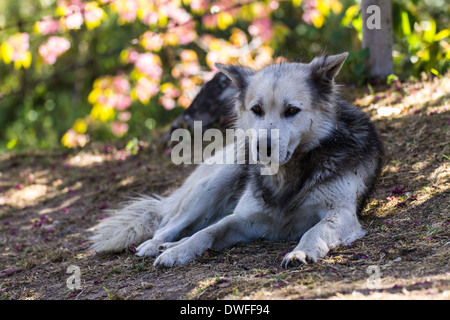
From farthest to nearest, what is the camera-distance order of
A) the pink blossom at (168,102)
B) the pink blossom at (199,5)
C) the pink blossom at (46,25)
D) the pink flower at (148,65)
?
the pink blossom at (168,102) < the pink flower at (148,65) < the pink blossom at (199,5) < the pink blossom at (46,25)

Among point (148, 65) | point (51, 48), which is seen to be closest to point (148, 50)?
point (148, 65)

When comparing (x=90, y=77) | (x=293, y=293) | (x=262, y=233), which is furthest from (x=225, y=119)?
(x=90, y=77)

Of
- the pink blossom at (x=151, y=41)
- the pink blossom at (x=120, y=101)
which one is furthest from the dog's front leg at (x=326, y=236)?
the pink blossom at (x=120, y=101)

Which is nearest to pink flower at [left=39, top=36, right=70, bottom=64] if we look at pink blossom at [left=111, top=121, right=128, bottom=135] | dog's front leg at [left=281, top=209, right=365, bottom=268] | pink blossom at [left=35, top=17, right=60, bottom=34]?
pink blossom at [left=35, top=17, right=60, bottom=34]

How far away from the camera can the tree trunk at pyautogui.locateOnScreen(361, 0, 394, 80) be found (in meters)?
6.43

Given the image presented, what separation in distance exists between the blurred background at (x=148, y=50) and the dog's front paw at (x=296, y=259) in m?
2.10

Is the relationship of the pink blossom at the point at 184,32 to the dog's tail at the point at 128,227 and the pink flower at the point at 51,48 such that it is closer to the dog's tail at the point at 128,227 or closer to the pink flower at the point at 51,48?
the pink flower at the point at 51,48

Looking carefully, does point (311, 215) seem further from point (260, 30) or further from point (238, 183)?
point (260, 30)

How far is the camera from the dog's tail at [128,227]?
4.50 meters

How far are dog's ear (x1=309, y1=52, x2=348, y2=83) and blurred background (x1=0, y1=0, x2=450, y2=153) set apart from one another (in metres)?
0.80

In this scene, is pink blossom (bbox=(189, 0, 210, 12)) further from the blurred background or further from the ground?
the ground

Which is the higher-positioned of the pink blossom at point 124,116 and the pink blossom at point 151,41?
the pink blossom at point 151,41

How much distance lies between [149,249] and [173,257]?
1.52 feet

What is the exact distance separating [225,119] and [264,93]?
10.4 feet
